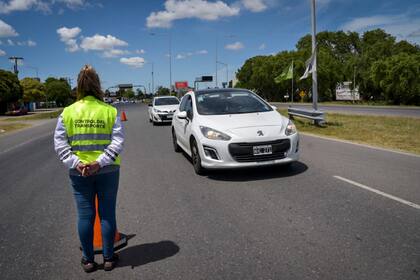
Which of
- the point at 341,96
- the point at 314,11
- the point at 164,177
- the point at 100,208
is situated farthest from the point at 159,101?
the point at 341,96

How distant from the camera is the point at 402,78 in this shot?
42.9 m

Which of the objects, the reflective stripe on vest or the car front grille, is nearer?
the reflective stripe on vest

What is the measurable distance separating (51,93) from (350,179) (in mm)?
90293

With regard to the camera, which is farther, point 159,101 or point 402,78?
point 402,78

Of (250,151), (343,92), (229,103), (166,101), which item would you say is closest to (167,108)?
(166,101)

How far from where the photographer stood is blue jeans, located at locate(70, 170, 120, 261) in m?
3.16

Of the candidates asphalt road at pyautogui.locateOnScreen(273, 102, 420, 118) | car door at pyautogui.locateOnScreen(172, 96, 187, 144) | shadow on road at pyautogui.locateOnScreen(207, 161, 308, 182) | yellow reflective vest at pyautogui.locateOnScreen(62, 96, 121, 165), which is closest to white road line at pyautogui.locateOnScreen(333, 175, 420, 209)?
shadow on road at pyautogui.locateOnScreen(207, 161, 308, 182)

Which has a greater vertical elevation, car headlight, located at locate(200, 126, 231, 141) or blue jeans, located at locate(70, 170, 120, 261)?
car headlight, located at locate(200, 126, 231, 141)

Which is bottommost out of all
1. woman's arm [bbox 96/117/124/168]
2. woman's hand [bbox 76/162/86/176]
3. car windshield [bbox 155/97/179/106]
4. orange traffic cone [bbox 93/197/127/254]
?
orange traffic cone [bbox 93/197/127/254]

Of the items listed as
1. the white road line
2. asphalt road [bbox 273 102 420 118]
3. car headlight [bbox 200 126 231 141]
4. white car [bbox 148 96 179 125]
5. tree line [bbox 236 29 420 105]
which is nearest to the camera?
the white road line

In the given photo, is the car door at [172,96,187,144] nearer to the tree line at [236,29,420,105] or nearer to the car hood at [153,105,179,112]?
the car hood at [153,105,179,112]

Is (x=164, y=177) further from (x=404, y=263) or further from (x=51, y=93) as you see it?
(x=51, y=93)

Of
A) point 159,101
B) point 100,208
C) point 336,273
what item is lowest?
point 336,273

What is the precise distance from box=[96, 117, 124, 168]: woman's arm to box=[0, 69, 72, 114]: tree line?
1.85 feet
